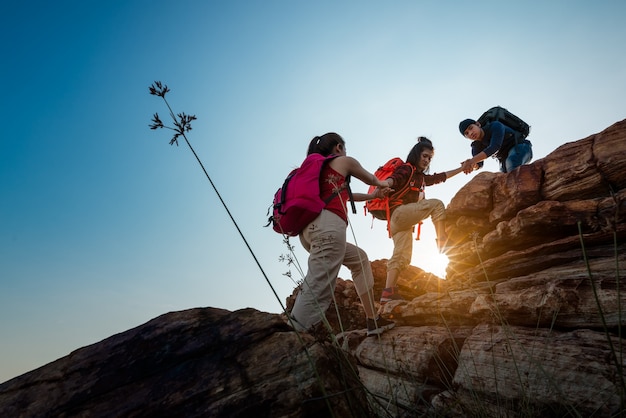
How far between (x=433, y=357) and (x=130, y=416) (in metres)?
4.04

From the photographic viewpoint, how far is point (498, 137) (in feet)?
25.6

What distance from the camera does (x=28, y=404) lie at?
2.10 m

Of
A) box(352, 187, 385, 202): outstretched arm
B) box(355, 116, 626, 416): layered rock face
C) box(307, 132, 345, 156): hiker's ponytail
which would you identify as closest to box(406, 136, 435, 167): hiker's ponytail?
box(352, 187, 385, 202): outstretched arm

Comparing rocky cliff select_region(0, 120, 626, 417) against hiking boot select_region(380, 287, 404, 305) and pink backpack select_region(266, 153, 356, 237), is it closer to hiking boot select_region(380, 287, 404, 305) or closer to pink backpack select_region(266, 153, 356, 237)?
hiking boot select_region(380, 287, 404, 305)

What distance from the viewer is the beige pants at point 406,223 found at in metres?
6.36

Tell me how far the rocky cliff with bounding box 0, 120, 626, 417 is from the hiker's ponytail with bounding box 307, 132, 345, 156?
2.53m

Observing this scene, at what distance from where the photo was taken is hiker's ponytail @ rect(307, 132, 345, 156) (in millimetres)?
4598

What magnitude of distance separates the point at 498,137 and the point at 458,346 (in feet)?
17.7

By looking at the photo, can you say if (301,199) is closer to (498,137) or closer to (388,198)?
(388,198)

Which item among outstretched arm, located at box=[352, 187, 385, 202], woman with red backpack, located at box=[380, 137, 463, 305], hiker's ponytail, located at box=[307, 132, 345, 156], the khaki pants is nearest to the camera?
the khaki pants

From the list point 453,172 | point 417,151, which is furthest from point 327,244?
point 453,172

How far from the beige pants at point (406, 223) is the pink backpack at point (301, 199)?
2920mm

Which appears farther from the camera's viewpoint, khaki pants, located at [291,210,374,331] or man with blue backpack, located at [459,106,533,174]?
man with blue backpack, located at [459,106,533,174]

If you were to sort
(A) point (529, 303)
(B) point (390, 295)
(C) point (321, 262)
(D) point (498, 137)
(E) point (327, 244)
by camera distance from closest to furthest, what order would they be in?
(C) point (321, 262)
(E) point (327, 244)
(A) point (529, 303)
(B) point (390, 295)
(D) point (498, 137)
